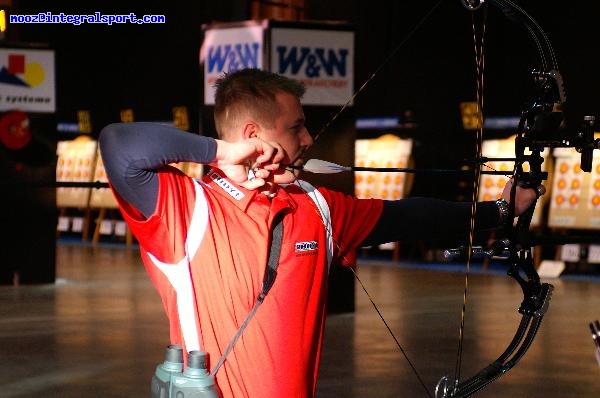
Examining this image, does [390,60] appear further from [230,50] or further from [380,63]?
[230,50]

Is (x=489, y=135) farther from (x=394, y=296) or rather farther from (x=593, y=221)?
(x=394, y=296)

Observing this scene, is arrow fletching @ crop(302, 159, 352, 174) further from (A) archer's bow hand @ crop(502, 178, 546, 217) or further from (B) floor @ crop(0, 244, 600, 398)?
(B) floor @ crop(0, 244, 600, 398)

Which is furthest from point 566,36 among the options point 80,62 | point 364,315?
point 80,62

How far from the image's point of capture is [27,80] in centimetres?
916

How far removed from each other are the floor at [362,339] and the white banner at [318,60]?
55.8 inches

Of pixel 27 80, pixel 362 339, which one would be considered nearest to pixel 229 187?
pixel 362 339

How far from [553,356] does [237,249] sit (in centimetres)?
433

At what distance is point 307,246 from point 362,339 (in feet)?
15.0

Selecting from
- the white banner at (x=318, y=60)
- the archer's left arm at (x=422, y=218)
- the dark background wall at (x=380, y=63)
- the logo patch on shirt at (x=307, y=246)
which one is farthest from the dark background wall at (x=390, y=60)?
the logo patch on shirt at (x=307, y=246)

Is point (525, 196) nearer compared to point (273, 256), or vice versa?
point (273, 256)

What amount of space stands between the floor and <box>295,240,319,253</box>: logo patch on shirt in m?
2.84

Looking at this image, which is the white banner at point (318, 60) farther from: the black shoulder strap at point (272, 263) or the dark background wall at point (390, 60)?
the black shoulder strap at point (272, 263)

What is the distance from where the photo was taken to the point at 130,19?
14.6 metres

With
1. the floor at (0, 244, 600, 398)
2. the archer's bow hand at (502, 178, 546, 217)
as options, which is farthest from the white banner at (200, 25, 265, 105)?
the archer's bow hand at (502, 178, 546, 217)
